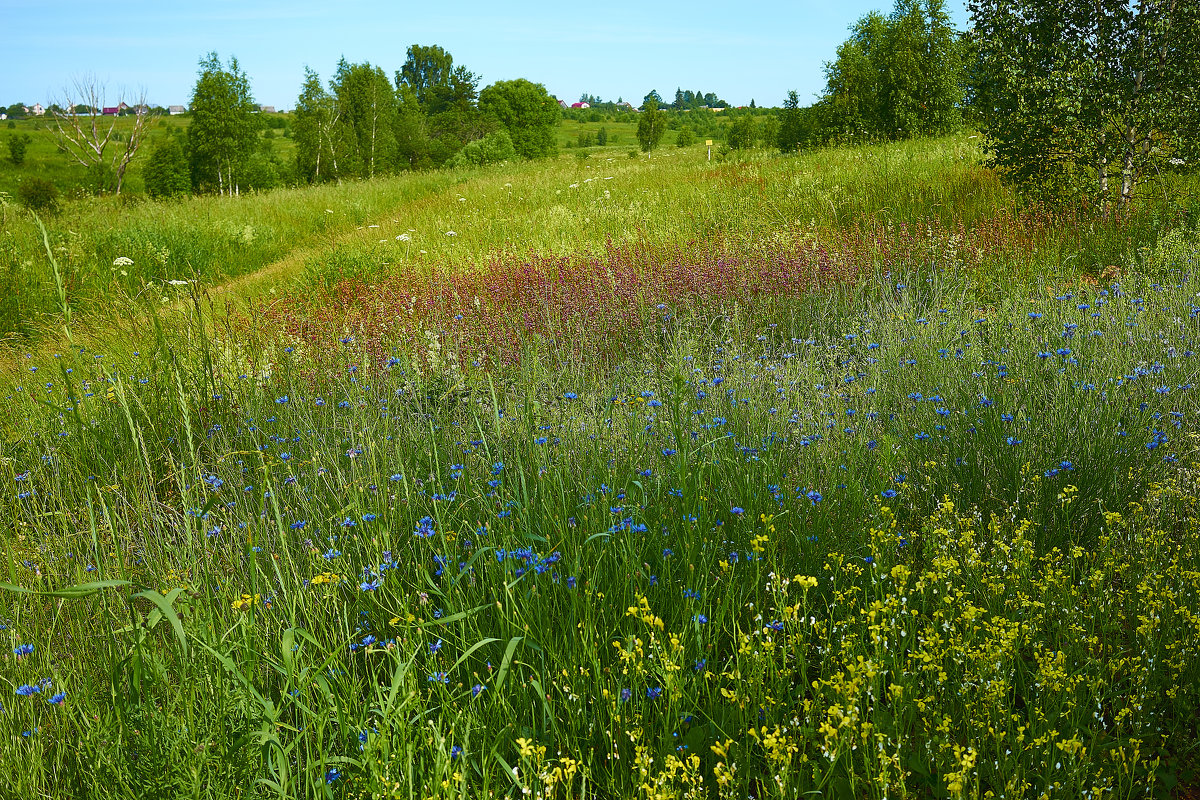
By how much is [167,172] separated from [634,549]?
2426 inches

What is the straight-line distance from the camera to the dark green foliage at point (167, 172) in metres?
52.3

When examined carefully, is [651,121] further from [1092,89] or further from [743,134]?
[1092,89]

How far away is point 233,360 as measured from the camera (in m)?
4.66

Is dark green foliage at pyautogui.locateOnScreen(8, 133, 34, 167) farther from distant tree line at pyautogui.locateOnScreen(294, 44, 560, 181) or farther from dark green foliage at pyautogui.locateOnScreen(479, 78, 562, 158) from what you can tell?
dark green foliage at pyautogui.locateOnScreen(479, 78, 562, 158)

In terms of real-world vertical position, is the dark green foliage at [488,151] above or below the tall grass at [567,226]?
above

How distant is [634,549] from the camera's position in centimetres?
239

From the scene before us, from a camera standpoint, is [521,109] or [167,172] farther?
[521,109]

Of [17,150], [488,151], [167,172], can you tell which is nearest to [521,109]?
[167,172]

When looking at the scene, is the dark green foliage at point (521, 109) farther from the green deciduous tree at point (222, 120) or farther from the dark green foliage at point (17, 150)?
the dark green foliage at point (17, 150)

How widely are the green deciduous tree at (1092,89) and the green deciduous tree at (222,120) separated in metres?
39.6

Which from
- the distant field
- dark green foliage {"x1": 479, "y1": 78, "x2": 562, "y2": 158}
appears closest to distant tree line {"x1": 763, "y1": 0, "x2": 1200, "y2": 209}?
dark green foliage {"x1": 479, "y1": 78, "x2": 562, "y2": 158}

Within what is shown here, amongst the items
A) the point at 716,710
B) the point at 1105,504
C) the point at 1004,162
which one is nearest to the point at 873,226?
the point at 1004,162

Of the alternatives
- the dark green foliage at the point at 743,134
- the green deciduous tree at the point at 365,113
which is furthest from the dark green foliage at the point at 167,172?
the dark green foliage at the point at 743,134

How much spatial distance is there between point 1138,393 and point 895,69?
31647mm
